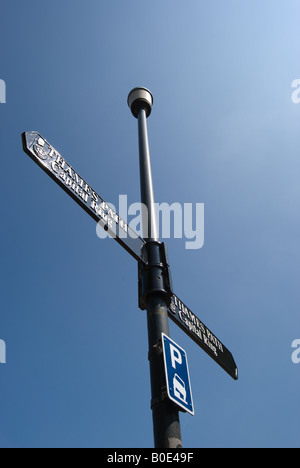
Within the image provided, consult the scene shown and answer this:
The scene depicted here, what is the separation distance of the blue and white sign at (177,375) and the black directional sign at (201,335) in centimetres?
68

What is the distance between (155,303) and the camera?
454 cm

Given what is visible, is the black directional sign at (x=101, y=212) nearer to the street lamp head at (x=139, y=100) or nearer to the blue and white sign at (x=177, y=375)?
the blue and white sign at (x=177, y=375)

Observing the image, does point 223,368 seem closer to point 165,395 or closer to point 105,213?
point 165,395

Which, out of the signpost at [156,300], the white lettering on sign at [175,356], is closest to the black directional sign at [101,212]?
the signpost at [156,300]

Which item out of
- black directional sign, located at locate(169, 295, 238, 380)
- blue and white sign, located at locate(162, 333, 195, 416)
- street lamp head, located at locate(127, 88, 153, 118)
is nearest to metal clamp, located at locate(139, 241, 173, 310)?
black directional sign, located at locate(169, 295, 238, 380)

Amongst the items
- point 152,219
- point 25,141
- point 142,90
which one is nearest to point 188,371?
point 152,219

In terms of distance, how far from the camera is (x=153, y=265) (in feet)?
16.2

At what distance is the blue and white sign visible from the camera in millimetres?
3818

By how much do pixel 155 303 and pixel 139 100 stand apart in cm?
388

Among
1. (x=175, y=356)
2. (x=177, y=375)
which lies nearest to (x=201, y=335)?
(x=175, y=356)

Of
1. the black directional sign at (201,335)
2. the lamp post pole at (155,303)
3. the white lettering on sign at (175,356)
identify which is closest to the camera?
the lamp post pole at (155,303)

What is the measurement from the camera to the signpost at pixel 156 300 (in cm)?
372
